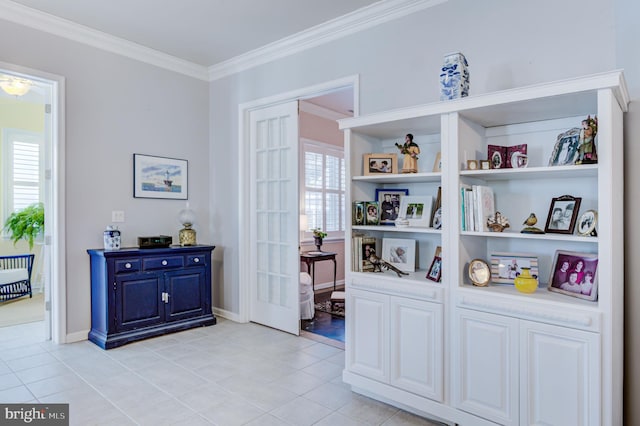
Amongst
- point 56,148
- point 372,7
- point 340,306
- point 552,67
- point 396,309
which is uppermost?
point 372,7

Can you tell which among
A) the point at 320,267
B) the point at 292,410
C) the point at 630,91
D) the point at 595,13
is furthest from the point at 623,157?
the point at 320,267

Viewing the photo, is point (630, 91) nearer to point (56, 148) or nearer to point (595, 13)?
point (595, 13)

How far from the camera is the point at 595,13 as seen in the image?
2.33 m

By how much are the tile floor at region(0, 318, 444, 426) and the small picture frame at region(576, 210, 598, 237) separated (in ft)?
4.69

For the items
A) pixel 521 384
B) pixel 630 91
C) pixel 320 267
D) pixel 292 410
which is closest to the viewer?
pixel 521 384

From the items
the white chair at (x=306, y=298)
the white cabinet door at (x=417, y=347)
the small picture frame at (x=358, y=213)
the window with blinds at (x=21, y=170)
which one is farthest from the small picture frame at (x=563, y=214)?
the window with blinds at (x=21, y=170)

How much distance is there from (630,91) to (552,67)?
0.47 meters

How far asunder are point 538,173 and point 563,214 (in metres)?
0.26

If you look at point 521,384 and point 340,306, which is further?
point 340,306

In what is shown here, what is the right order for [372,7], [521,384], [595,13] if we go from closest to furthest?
1. [521,384]
2. [595,13]
3. [372,7]

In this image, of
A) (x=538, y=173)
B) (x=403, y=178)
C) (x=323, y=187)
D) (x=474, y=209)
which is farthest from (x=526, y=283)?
(x=323, y=187)

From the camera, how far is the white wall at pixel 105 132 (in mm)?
3717

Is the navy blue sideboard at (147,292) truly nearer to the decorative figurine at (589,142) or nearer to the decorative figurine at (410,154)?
the decorative figurine at (410,154)

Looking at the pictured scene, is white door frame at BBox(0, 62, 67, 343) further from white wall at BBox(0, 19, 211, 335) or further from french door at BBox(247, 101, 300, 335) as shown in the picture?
french door at BBox(247, 101, 300, 335)
